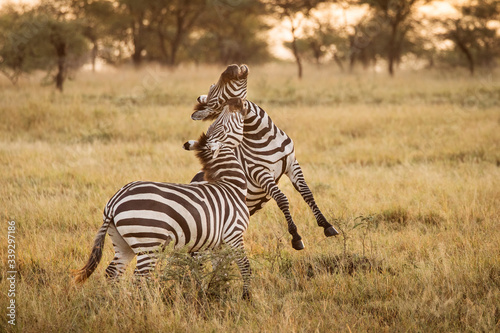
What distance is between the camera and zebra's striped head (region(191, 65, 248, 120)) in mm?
4370

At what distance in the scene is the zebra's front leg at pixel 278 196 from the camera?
429 centimetres

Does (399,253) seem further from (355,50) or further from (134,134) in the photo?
(355,50)

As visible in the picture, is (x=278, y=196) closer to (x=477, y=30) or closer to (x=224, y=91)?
(x=224, y=91)

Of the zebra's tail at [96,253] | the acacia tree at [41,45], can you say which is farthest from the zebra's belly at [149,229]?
the acacia tree at [41,45]

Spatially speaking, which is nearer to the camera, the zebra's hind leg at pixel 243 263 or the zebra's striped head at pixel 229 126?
the zebra's hind leg at pixel 243 263

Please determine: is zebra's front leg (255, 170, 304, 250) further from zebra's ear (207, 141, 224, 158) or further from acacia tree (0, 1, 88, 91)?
acacia tree (0, 1, 88, 91)

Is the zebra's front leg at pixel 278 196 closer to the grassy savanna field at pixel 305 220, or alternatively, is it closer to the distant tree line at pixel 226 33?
the grassy savanna field at pixel 305 220

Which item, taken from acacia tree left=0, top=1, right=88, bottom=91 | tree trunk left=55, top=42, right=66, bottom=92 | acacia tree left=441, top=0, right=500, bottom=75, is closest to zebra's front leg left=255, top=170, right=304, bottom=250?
tree trunk left=55, top=42, right=66, bottom=92

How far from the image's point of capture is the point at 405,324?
3.50m

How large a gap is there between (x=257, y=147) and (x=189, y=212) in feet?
3.89

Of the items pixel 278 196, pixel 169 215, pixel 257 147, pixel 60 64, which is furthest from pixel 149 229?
pixel 60 64

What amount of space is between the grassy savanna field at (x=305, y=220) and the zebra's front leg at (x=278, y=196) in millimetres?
359

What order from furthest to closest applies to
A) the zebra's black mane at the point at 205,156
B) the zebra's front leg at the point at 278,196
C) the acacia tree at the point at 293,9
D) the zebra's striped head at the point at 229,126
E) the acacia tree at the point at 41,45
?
1. the acacia tree at the point at 293,9
2. the acacia tree at the point at 41,45
3. the zebra's front leg at the point at 278,196
4. the zebra's striped head at the point at 229,126
5. the zebra's black mane at the point at 205,156

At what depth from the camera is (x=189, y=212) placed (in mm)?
3510
